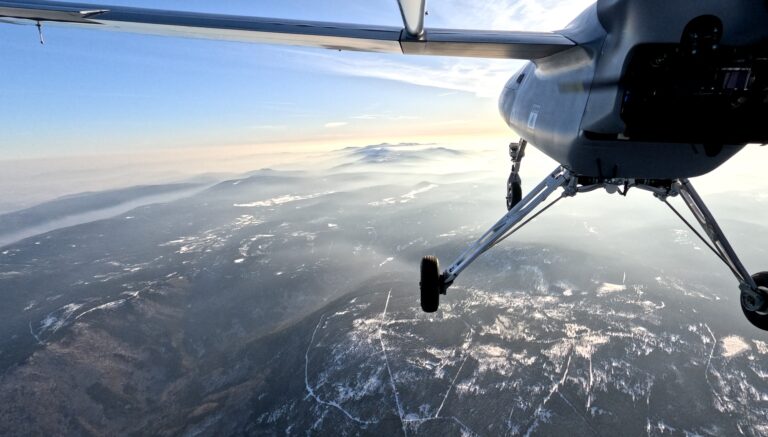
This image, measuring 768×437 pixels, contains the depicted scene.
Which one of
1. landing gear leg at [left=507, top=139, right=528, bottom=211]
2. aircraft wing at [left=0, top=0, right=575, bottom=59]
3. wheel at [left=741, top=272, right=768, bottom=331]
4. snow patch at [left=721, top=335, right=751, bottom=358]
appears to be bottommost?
snow patch at [left=721, top=335, right=751, bottom=358]

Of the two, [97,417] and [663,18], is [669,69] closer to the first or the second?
[663,18]

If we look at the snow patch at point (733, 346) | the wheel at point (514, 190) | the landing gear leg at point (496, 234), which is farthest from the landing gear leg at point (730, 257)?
the snow patch at point (733, 346)

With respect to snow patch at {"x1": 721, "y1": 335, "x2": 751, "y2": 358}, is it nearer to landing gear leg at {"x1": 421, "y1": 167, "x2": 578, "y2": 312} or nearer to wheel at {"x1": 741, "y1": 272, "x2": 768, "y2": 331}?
wheel at {"x1": 741, "y1": 272, "x2": 768, "y2": 331}

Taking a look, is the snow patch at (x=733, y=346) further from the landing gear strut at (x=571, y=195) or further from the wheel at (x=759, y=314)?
the landing gear strut at (x=571, y=195)

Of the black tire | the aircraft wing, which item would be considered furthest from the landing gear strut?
the aircraft wing

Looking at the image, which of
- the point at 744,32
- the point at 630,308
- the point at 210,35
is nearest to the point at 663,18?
A: the point at 744,32

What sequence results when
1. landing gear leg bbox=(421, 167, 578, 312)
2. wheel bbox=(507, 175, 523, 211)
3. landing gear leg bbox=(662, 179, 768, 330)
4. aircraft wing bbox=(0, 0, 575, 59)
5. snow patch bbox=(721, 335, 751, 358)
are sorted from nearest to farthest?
1. aircraft wing bbox=(0, 0, 575, 59)
2. landing gear leg bbox=(421, 167, 578, 312)
3. landing gear leg bbox=(662, 179, 768, 330)
4. wheel bbox=(507, 175, 523, 211)
5. snow patch bbox=(721, 335, 751, 358)

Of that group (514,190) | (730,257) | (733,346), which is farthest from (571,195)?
(733,346)

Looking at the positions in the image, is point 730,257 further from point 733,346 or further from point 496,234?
point 733,346
